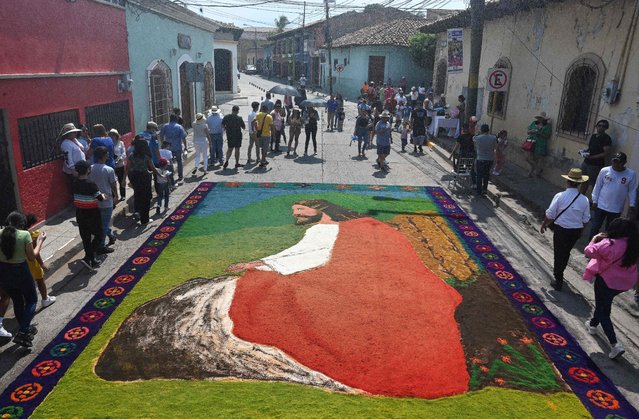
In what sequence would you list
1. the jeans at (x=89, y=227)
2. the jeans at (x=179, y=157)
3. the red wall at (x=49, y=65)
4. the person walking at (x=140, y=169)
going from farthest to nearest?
1. the jeans at (x=179, y=157)
2. the person walking at (x=140, y=169)
3. the red wall at (x=49, y=65)
4. the jeans at (x=89, y=227)

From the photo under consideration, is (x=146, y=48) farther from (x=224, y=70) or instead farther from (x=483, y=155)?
(x=224, y=70)

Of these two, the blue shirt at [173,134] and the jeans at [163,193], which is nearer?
the jeans at [163,193]

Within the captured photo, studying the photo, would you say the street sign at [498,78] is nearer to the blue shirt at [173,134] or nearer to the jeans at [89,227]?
the blue shirt at [173,134]

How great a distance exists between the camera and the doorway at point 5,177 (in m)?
7.78

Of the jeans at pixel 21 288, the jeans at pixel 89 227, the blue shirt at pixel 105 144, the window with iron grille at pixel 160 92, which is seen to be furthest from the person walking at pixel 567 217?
the window with iron grille at pixel 160 92

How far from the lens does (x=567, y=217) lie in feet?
21.8

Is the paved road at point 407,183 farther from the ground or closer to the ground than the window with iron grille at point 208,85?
closer to the ground

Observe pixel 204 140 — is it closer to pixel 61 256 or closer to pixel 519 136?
pixel 61 256

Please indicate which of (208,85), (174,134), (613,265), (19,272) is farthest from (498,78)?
(208,85)

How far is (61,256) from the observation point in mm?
7359

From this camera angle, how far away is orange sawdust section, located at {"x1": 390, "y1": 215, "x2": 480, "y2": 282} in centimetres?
742

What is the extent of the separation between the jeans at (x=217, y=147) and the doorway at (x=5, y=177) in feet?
19.5

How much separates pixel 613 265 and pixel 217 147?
10548 millimetres

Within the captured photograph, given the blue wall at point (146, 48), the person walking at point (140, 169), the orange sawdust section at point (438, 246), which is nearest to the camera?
the orange sawdust section at point (438, 246)
